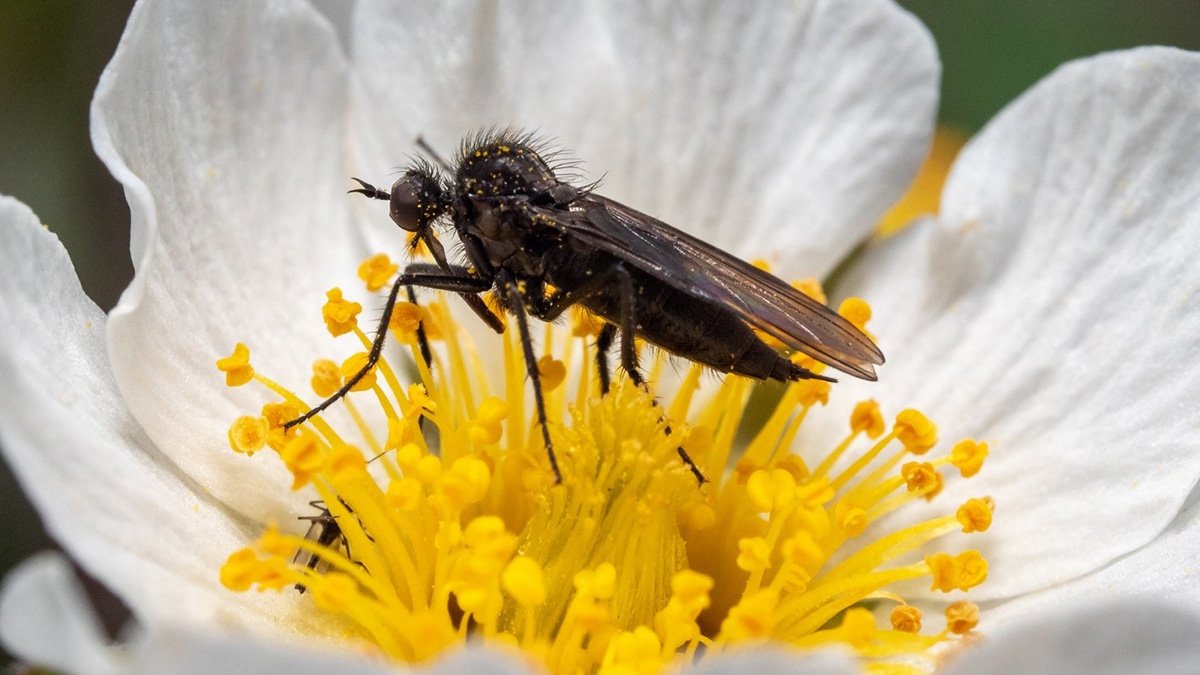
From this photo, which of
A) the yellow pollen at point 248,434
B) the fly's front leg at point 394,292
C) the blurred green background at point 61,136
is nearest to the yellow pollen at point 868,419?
the fly's front leg at point 394,292

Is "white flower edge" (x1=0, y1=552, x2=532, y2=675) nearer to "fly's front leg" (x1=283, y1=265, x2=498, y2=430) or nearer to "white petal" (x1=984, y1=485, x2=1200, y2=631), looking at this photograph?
"fly's front leg" (x1=283, y1=265, x2=498, y2=430)

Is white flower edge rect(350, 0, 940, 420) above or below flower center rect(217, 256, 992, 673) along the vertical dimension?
above

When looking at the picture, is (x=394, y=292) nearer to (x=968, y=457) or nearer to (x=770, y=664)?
(x=968, y=457)

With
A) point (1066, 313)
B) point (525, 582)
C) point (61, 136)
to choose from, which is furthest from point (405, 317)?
point (61, 136)

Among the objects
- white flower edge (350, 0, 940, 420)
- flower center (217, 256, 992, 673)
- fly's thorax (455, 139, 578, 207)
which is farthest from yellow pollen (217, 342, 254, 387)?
white flower edge (350, 0, 940, 420)

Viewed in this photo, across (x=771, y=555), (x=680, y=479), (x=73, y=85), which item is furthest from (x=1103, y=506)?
(x=73, y=85)
